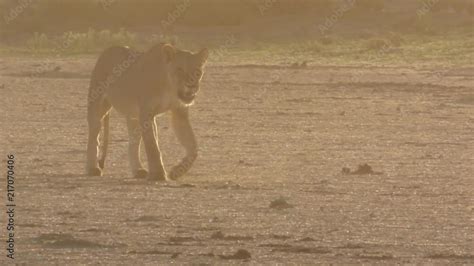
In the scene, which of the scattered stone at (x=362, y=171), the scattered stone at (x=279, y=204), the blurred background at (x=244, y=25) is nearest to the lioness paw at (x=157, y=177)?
the scattered stone at (x=362, y=171)

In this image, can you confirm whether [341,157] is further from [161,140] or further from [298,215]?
[298,215]

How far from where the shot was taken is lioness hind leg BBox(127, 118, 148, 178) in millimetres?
15008

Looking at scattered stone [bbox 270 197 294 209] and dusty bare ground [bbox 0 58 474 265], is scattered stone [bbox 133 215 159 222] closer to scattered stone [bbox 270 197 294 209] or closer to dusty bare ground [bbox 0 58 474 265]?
dusty bare ground [bbox 0 58 474 265]

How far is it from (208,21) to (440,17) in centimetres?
782

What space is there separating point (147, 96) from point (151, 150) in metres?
0.52

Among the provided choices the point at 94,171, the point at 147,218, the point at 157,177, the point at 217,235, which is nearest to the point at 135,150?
the point at 94,171

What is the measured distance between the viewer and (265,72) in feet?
111

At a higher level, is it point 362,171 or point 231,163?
point 231,163

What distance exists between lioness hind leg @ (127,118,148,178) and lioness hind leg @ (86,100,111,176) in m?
0.35

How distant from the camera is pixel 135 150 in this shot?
15.2 metres

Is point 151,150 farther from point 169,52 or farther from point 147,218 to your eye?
point 147,218

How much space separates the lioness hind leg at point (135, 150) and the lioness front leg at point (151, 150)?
275 mm

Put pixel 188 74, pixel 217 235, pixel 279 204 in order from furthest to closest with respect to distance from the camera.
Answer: pixel 188 74
pixel 279 204
pixel 217 235

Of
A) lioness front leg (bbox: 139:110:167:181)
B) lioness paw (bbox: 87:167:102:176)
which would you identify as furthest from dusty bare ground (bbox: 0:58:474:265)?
lioness front leg (bbox: 139:110:167:181)
